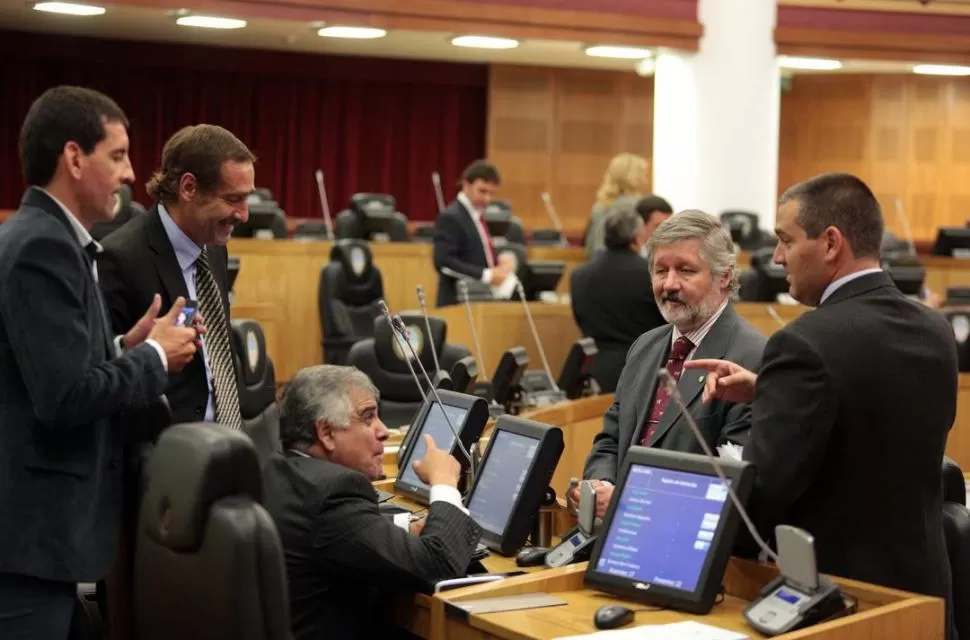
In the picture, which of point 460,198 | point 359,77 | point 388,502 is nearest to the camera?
point 388,502

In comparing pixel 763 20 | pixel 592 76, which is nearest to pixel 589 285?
pixel 763 20

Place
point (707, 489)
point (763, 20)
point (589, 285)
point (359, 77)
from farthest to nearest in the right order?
point (359, 77), point (763, 20), point (589, 285), point (707, 489)

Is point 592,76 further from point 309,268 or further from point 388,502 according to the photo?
point 388,502

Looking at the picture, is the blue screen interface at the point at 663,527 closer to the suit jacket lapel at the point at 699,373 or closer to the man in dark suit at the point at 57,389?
the suit jacket lapel at the point at 699,373

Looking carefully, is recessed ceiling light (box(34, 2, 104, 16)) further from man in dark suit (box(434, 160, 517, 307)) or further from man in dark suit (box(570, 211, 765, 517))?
man in dark suit (box(570, 211, 765, 517))

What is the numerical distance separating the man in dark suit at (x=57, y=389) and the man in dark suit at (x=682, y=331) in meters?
1.08

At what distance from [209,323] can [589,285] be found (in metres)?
3.79

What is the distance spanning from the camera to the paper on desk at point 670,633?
2.47 m

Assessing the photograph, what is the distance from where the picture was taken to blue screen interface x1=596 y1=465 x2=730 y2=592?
8.78 ft

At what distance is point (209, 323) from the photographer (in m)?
3.49

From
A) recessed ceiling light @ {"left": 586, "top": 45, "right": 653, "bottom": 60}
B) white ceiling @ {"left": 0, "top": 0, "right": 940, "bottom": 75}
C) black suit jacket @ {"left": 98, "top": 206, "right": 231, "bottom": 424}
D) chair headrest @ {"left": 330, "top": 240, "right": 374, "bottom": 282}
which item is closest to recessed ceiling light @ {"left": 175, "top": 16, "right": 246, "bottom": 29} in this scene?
white ceiling @ {"left": 0, "top": 0, "right": 940, "bottom": 75}

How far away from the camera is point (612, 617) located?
2.57 meters

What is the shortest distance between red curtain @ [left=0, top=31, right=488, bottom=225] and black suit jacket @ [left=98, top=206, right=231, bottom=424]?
11.9 m

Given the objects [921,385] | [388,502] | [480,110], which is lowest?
[388,502]
